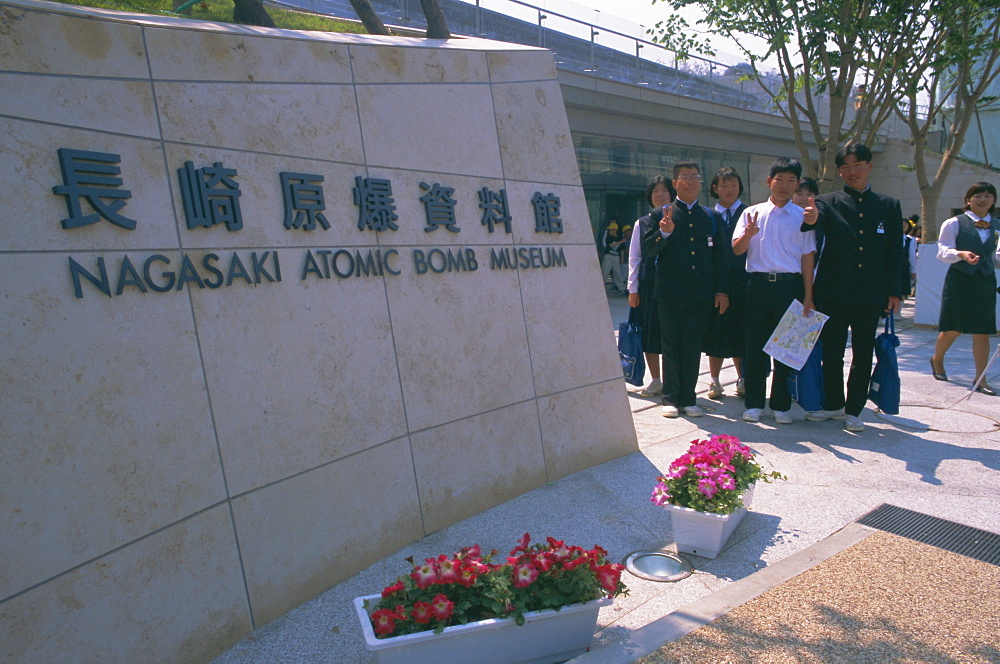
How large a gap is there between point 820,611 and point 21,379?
3054 mm

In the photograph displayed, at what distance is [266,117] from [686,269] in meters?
3.46

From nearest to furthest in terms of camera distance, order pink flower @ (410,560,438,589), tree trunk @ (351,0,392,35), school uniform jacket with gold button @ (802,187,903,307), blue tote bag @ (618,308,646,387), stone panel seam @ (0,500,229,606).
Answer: stone panel seam @ (0,500,229,606), pink flower @ (410,560,438,589), tree trunk @ (351,0,392,35), school uniform jacket with gold button @ (802,187,903,307), blue tote bag @ (618,308,646,387)

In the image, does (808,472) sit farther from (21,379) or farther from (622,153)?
(622,153)

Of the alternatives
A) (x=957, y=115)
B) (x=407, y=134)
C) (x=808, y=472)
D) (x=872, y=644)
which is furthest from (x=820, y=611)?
(x=957, y=115)

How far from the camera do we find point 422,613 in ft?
7.82

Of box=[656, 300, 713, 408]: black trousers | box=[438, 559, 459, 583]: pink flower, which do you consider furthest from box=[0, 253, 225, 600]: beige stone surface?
box=[656, 300, 713, 408]: black trousers

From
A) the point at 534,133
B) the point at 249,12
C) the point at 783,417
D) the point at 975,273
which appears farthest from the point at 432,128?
the point at 975,273

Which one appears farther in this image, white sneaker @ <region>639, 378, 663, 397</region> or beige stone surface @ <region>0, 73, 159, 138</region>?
white sneaker @ <region>639, 378, 663, 397</region>

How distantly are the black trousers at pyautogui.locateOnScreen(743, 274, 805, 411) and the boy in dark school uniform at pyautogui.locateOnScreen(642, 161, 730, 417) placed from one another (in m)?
0.32

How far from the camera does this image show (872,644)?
100.0 inches

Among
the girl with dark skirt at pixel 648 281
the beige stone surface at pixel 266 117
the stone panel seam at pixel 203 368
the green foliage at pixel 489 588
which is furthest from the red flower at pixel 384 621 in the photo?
the girl with dark skirt at pixel 648 281

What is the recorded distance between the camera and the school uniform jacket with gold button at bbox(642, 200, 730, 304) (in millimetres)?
5453

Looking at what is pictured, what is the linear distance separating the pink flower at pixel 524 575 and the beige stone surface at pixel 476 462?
1.16 meters

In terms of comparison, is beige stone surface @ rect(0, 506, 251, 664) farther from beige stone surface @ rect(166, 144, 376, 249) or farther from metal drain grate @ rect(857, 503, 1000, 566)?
metal drain grate @ rect(857, 503, 1000, 566)
